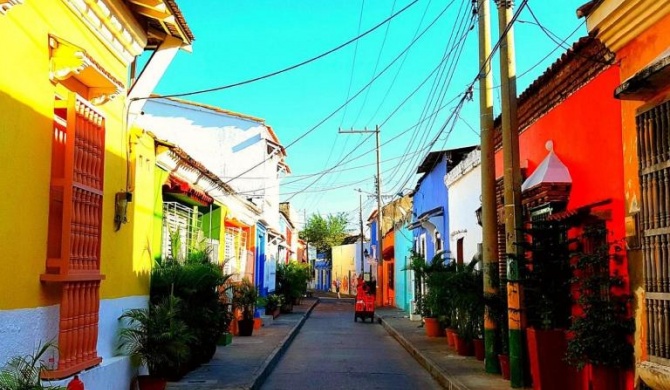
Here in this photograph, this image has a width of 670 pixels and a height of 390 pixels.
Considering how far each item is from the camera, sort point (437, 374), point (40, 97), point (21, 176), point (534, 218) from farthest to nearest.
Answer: point (437, 374)
point (534, 218)
point (40, 97)
point (21, 176)

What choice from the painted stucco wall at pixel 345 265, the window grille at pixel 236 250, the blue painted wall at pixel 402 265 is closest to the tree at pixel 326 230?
the painted stucco wall at pixel 345 265

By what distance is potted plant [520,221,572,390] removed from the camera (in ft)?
26.2

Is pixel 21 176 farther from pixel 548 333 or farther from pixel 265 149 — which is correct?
pixel 265 149

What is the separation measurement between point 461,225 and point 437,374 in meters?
6.90

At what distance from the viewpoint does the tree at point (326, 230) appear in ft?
219

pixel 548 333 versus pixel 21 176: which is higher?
pixel 21 176

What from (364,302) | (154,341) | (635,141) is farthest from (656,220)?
(364,302)

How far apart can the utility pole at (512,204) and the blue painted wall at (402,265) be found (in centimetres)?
1868

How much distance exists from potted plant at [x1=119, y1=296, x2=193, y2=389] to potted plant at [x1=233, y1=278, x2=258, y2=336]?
738cm

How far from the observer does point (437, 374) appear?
11164 mm

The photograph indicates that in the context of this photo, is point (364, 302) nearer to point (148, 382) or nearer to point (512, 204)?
point (512, 204)

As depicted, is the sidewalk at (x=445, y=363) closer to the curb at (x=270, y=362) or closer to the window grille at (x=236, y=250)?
the curb at (x=270, y=362)

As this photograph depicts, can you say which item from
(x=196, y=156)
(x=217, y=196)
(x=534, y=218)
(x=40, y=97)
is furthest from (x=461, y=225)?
(x=40, y=97)

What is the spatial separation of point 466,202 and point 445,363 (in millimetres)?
5850
